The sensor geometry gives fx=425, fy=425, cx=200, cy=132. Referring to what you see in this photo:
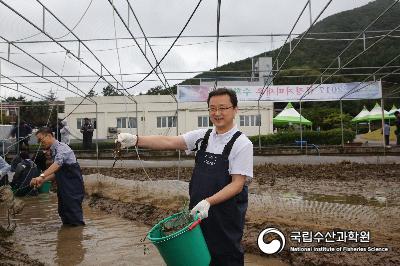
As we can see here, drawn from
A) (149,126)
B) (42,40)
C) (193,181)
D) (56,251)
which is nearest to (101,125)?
(149,126)

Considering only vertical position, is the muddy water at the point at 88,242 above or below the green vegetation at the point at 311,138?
below

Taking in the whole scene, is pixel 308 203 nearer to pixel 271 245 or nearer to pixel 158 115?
pixel 271 245

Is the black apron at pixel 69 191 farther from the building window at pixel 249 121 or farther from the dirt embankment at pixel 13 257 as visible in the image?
the building window at pixel 249 121

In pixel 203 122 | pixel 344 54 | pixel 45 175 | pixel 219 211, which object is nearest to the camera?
pixel 219 211

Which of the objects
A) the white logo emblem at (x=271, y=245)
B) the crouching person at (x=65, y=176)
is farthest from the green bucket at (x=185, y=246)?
the crouching person at (x=65, y=176)

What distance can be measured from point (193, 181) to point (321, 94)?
1674cm

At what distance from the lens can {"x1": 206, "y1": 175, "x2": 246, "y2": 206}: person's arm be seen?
7.25 ft

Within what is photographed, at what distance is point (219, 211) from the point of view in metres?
2.34

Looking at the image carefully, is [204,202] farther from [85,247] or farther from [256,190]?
[256,190]

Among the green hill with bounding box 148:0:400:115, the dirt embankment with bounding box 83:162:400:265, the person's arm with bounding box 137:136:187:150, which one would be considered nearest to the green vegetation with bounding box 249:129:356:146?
the green hill with bounding box 148:0:400:115

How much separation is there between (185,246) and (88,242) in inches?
117

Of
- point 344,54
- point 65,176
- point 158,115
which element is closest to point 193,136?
point 65,176

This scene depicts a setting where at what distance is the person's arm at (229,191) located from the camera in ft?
7.25

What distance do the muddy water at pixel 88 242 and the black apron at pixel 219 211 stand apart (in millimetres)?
1005
